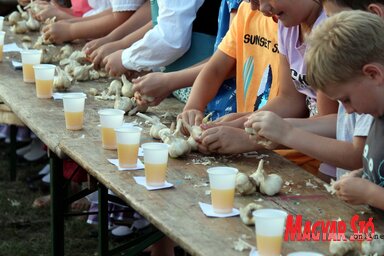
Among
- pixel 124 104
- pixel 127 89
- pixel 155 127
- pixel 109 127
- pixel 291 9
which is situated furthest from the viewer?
pixel 127 89

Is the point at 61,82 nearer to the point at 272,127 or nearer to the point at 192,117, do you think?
the point at 192,117

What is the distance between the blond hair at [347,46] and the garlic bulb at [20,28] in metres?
3.28

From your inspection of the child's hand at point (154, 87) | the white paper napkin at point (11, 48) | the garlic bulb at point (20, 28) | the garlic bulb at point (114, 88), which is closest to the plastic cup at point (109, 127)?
the child's hand at point (154, 87)

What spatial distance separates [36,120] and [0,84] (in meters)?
0.74

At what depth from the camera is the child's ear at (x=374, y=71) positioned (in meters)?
2.38

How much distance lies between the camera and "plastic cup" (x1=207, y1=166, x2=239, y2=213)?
8.05ft

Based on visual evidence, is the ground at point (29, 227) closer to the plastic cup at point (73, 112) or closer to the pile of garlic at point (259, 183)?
the plastic cup at point (73, 112)

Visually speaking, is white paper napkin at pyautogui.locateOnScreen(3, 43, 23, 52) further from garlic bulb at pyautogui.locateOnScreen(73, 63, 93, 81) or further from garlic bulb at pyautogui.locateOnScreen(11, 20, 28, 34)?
garlic bulb at pyautogui.locateOnScreen(73, 63, 93, 81)

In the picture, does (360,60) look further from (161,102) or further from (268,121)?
(161,102)

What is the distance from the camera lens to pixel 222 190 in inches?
97.0

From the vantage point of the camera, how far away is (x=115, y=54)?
4.20 meters

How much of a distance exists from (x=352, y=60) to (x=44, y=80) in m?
1.83

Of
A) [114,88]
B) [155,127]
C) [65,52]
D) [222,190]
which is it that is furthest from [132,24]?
[222,190]

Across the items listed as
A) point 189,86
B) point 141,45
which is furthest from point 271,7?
point 141,45
